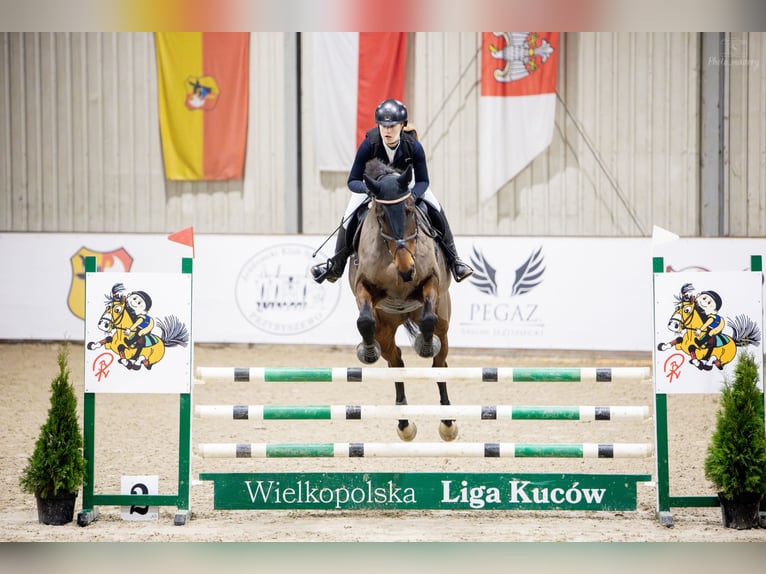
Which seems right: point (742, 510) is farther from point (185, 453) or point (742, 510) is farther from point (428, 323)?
point (185, 453)

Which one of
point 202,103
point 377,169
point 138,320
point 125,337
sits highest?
point 202,103

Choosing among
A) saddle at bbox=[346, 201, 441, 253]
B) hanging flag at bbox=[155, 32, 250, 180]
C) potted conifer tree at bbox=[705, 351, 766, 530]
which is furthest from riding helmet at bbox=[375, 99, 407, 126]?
hanging flag at bbox=[155, 32, 250, 180]

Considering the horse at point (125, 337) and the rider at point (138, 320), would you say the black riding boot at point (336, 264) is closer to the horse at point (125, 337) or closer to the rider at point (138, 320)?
the horse at point (125, 337)

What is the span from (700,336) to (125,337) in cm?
338

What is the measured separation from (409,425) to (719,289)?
7.12 feet

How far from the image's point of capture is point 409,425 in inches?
253

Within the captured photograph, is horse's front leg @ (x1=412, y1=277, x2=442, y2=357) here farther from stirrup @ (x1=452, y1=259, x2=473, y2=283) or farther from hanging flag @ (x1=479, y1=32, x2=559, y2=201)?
hanging flag @ (x1=479, y1=32, x2=559, y2=201)

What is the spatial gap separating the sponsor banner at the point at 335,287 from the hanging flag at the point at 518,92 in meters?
2.81

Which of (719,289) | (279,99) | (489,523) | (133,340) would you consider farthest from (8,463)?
(279,99)

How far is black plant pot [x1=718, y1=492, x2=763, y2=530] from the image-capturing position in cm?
547

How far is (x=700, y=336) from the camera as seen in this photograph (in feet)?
18.5

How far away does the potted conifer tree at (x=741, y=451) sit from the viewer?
5418 mm

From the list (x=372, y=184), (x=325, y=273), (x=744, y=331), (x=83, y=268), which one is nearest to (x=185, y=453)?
(x=325, y=273)

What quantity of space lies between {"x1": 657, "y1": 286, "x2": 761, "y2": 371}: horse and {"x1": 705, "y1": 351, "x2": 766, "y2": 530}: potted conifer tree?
0.37 ft
